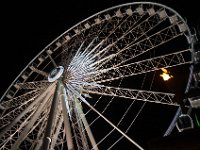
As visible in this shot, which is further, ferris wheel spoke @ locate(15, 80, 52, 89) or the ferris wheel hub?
ferris wheel spoke @ locate(15, 80, 52, 89)

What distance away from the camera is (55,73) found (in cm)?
1316

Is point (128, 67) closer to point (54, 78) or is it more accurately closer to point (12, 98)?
point (54, 78)

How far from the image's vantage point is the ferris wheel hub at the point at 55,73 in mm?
12958

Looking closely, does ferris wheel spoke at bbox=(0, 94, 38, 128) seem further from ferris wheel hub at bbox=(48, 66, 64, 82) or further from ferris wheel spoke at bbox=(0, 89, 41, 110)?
ferris wheel hub at bbox=(48, 66, 64, 82)

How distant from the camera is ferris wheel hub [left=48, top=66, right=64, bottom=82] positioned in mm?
12958

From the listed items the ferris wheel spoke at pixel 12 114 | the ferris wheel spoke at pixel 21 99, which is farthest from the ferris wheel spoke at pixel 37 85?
the ferris wheel spoke at pixel 12 114

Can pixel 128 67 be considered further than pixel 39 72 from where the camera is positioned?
No

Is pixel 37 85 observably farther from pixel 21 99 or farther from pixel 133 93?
pixel 133 93

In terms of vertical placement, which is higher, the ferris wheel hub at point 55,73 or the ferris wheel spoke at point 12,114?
the ferris wheel hub at point 55,73

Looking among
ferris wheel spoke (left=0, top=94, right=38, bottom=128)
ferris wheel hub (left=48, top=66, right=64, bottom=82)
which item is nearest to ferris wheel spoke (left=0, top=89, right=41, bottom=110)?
ferris wheel spoke (left=0, top=94, right=38, bottom=128)

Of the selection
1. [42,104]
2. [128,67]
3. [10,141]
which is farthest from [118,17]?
[10,141]

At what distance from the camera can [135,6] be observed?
14.5 m

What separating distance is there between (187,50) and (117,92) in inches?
110

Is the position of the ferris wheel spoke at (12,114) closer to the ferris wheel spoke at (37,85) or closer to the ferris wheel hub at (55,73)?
the ferris wheel spoke at (37,85)
